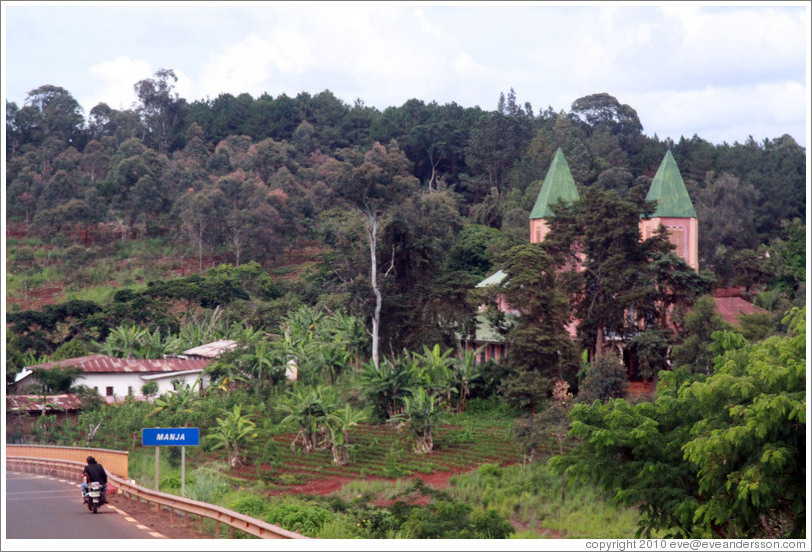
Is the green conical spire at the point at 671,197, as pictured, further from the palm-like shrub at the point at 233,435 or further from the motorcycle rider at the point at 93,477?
the motorcycle rider at the point at 93,477

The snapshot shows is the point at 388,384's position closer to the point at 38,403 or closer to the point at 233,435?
the point at 233,435

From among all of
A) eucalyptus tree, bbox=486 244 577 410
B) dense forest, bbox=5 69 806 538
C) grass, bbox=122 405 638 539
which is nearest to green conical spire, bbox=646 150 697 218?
dense forest, bbox=5 69 806 538

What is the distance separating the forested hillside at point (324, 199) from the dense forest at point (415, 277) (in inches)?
6.2

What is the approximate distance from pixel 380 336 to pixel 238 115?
170ft

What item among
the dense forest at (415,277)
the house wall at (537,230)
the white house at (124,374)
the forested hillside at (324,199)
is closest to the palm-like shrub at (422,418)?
the dense forest at (415,277)

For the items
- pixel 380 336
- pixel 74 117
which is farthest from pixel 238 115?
pixel 380 336

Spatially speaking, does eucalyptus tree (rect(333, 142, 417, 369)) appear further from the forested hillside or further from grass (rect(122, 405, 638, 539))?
grass (rect(122, 405, 638, 539))

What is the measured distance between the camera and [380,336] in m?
32.3

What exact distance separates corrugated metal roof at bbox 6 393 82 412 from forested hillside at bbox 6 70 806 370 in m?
8.84

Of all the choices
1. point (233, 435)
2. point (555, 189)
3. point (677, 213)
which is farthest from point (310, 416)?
point (677, 213)

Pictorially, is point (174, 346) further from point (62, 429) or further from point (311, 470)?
point (311, 470)

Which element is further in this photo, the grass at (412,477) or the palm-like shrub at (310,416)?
the palm-like shrub at (310,416)

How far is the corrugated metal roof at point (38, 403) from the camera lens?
28000mm

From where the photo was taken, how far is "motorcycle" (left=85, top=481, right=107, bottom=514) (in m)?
13.5
